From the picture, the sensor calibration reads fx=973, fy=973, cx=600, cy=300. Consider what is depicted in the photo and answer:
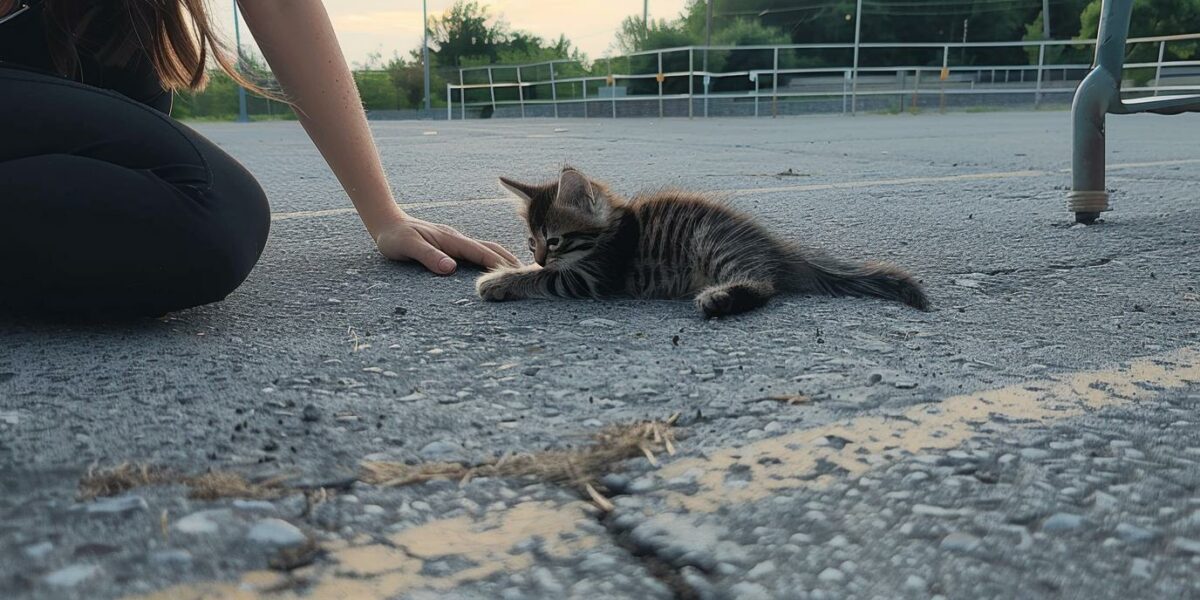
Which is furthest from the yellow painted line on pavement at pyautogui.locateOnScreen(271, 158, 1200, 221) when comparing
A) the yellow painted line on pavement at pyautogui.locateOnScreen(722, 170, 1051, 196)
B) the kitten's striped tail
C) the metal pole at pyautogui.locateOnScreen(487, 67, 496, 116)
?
the metal pole at pyautogui.locateOnScreen(487, 67, 496, 116)

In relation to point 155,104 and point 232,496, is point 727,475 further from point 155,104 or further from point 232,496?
point 155,104

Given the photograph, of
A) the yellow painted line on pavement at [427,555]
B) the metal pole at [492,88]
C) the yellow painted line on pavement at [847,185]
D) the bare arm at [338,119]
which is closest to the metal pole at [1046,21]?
the metal pole at [492,88]

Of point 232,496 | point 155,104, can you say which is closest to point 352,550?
point 232,496

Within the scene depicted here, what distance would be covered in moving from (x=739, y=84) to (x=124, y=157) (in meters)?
32.2

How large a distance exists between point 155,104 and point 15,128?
0.67 meters

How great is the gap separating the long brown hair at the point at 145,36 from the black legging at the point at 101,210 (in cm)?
15

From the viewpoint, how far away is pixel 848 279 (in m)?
2.10

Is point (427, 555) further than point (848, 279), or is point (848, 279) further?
point (848, 279)

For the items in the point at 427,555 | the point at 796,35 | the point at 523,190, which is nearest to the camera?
the point at 427,555

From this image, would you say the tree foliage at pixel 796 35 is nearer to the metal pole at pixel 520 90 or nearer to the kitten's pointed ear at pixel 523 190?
the metal pole at pixel 520 90

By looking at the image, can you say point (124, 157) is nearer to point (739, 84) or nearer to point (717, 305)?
point (717, 305)

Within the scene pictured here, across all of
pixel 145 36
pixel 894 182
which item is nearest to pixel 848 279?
pixel 145 36

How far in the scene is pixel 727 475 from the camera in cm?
108

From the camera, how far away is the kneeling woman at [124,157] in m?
1.68
